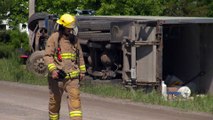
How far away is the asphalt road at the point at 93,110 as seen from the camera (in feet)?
36.3

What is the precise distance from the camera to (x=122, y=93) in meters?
14.5

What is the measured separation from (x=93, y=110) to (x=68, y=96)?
3.74 meters

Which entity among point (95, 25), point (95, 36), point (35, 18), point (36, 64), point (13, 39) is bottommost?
point (36, 64)

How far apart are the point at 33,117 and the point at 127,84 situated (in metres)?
4.97

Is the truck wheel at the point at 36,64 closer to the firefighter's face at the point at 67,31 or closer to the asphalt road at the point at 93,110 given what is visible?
the asphalt road at the point at 93,110

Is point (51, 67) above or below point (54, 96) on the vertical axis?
above

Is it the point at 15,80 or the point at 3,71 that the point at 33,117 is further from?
the point at 3,71

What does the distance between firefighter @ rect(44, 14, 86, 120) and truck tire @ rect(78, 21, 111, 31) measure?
7.51 meters

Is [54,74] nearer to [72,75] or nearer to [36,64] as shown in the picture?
[72,75]

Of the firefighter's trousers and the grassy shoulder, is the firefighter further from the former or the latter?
the grassy shoulder

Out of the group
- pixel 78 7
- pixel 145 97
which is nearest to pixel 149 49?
pixel 145 97

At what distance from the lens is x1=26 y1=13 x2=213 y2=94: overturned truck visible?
15.0m

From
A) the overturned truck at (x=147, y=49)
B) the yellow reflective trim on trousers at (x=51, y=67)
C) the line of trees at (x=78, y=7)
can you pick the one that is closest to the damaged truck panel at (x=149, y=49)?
the overturned truck at (x=147, y=49)

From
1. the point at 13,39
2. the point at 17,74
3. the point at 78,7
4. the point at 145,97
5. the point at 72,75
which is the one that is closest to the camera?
the point at 72,75
